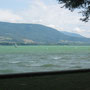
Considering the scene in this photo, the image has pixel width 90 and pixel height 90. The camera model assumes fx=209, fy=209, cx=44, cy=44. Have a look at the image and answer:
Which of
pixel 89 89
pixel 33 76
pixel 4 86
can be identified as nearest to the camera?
pixel 89 89

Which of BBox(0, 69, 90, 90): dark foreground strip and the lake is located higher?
BBox(0, 69, 90, 90): dark foreground strip

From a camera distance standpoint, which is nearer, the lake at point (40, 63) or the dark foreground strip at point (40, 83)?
the dark foreground strip at point (40, 83)

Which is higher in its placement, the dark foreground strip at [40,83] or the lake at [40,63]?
the dark foreground strip at [40,83]

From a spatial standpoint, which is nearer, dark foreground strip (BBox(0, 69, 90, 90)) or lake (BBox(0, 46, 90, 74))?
dark foreground strip (BBox(0, 69, 90, 90))

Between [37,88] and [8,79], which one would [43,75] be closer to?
[8,79]

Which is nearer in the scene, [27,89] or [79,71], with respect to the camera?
[27,89]

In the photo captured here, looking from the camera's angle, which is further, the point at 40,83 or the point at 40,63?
the point at 40,63

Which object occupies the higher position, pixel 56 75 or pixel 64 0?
pixel 64 0

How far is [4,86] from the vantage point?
718 cm

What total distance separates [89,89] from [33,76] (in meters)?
3.22

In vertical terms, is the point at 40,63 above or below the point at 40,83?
below

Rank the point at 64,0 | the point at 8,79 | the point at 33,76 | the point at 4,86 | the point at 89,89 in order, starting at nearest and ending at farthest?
the point at 89,89, the point at 4,86, the point at 8,79, the point at 33,76, the point at 64,0

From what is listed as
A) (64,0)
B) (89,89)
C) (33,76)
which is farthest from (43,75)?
(64,0)

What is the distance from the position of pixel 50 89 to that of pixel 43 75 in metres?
2.72
